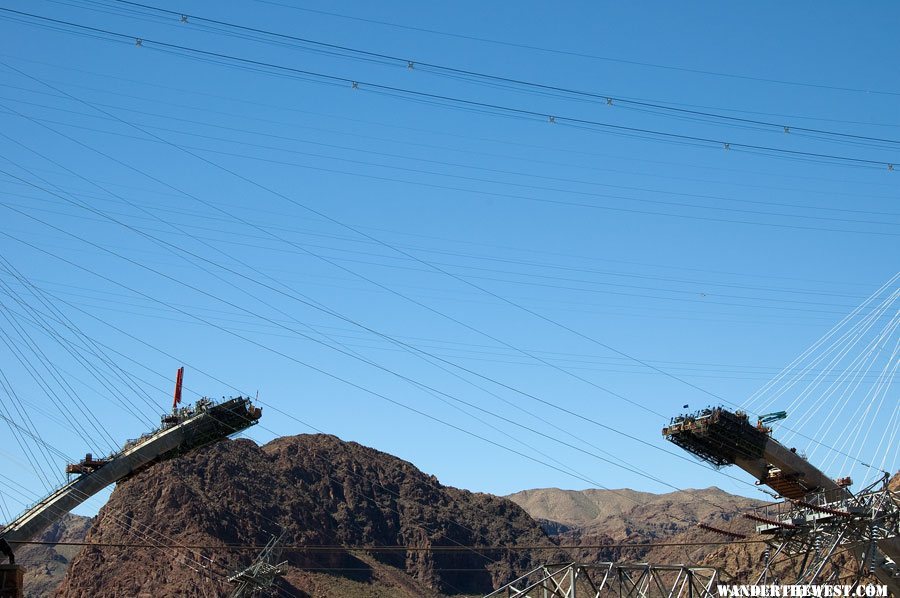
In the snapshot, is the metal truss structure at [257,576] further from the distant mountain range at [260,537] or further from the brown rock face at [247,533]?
the distant mountain range at [260,537]

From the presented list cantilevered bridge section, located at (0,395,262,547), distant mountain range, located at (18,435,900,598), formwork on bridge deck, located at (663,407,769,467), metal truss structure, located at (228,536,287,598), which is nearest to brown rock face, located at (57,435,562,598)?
distant mountain range, located at (18,435,900,598)

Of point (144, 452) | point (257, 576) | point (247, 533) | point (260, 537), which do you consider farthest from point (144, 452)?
point (260, 537)

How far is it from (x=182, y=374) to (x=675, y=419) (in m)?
30.1

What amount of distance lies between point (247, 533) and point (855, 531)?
392 ft

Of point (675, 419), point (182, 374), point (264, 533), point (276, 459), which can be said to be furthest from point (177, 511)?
point (675, 419)

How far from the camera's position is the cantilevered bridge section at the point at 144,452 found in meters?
61.8

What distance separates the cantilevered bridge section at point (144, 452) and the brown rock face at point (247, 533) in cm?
6752

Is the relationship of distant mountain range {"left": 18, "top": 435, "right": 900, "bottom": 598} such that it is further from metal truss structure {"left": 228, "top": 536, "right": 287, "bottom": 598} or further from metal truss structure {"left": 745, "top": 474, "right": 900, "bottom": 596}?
metal truss structure {"left": 745, "top": 474, "right": 900, "bottom": 596}

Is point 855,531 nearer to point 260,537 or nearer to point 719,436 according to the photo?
point 719,436

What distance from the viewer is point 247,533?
166 m

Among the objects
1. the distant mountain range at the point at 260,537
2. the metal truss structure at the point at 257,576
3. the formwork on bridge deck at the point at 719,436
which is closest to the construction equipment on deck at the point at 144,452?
the metal truss structure at the point at 257,576

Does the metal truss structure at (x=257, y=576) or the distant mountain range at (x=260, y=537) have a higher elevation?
the distant mountain range at (x=260, y=537)

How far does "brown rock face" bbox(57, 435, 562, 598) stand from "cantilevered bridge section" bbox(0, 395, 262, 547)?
6752cm

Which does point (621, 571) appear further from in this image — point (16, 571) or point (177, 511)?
point (177, 511)
